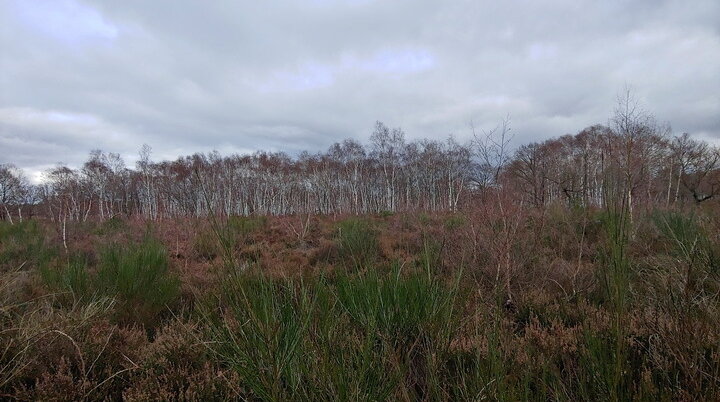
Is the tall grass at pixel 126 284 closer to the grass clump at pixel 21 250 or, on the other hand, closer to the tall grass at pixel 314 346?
the grass clump at pixel 21 250

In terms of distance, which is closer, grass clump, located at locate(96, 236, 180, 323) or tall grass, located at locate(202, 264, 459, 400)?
tall grass, located at locate(202, 264, 459, 400)

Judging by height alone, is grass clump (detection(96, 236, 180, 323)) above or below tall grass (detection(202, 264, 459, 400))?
below

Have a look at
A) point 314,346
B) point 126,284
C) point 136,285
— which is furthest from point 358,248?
point 314,346

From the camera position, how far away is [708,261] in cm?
392

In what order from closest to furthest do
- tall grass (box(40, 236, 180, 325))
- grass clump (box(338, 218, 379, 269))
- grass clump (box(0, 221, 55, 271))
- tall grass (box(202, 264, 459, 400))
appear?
tall grass (box(202, 264, 459, 400))
grass clump (box(338, 218, 379, 269))
tall grass (box(40, 236, 180, 325))
grass clump (box(0, 221, 55, 271))

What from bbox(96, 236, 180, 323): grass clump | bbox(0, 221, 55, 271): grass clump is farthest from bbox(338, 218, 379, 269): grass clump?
bbox(0, 221, 55, 271): grass clump

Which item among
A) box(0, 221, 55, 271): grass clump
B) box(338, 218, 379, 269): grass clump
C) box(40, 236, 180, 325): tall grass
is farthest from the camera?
box(0, 221, 55, 271): grass clump

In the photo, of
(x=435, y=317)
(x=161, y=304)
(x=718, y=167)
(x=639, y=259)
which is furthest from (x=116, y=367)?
(x=718, y=167)

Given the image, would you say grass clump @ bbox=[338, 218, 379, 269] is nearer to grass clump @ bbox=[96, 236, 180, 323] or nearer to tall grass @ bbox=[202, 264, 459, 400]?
tall grass @ bbox=[202, 264, 459, 400]

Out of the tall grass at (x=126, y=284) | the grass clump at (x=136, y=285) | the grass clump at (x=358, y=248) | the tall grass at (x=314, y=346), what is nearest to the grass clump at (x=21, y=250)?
the tall grass at (x=126, y=284)

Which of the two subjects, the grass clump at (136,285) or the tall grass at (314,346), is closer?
the tall grass at (314,346)

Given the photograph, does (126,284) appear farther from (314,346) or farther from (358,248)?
(314,346)

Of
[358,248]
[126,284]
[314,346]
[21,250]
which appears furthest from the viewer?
[21,250]

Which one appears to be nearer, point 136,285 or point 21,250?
point 136,285
